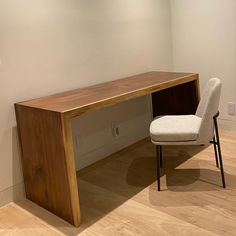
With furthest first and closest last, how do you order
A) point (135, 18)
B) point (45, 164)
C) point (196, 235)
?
point (135, 18) < point (45, 164) < point (196, 235)

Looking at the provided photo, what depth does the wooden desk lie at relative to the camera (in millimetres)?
1897

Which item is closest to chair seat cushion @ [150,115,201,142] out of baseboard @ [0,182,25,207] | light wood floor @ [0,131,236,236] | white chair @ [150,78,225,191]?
white chair @ [150,78,225,191]

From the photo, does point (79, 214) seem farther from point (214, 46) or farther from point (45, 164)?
point (214, 46)

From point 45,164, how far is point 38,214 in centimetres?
36

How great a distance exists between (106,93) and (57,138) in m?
0.59

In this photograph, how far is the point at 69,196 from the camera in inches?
76.7

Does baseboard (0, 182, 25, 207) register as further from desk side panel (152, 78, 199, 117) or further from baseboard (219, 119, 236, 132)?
baseboard (219, 119, 236, 132)

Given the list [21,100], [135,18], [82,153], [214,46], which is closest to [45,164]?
[21,100]

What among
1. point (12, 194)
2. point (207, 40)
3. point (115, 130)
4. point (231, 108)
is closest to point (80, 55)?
point (115, 130)

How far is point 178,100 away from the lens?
10.2 feet

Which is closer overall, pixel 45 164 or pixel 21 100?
pixel 45 164

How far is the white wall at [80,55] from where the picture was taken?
2.22 metres

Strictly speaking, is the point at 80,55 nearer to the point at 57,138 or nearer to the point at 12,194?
the point at 57,138

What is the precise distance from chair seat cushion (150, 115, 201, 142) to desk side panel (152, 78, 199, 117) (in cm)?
61
